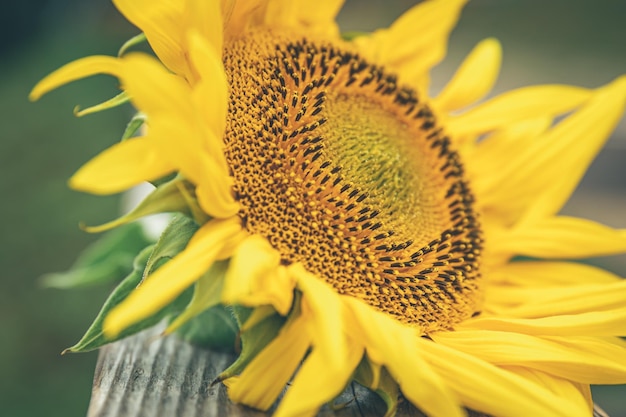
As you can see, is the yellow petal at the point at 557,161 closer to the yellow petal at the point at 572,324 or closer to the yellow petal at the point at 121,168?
the yellow petal at the point at 572,324

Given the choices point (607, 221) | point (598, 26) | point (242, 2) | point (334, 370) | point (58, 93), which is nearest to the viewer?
point (334, 370)

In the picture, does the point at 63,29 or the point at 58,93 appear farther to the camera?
the point at 63,29

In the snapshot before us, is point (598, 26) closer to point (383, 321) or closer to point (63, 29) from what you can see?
point (63, 29)

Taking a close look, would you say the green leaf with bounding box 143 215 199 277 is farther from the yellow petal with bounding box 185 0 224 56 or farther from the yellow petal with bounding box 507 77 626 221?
the yellow petal with bounding box 507 77 626 221

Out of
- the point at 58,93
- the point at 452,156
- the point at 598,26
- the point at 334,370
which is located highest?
the point at 334,370

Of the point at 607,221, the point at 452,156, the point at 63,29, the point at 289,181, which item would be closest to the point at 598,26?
the point at 607,221

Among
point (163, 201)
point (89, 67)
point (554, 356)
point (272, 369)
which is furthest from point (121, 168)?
point (554, 356)
